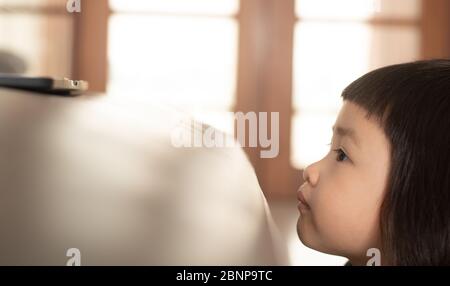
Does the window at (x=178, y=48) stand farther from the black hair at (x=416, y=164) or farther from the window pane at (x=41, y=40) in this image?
the black hair at (x=416, y=164)

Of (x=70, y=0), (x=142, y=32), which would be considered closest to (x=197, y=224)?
(x=70, y=0)

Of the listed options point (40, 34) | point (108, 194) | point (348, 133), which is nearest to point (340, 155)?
point (348, 133)

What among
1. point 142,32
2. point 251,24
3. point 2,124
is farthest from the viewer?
point 142,32

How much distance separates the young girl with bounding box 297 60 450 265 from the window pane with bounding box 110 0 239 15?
0.80 m

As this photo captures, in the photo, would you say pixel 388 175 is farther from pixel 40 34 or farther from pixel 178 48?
pixel 40 34

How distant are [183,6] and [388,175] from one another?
3.38ft

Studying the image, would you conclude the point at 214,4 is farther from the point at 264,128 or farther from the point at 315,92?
the point at 264,128

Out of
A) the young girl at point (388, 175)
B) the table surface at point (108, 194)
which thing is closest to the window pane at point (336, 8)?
the young girl at point (388, 175)

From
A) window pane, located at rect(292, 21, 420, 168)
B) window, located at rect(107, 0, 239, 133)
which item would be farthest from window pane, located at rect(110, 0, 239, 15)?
window pane, located at rect(292, 21, 420, 168)

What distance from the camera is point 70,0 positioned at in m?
0.61

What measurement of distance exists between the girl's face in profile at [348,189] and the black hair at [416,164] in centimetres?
1

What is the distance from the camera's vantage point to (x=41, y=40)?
4.42 ft

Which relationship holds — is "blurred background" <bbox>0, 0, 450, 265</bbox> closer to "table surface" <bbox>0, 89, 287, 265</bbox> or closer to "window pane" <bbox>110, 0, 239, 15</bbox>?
"window pane" <bbox>110, 0, 239, 15</bbox>
